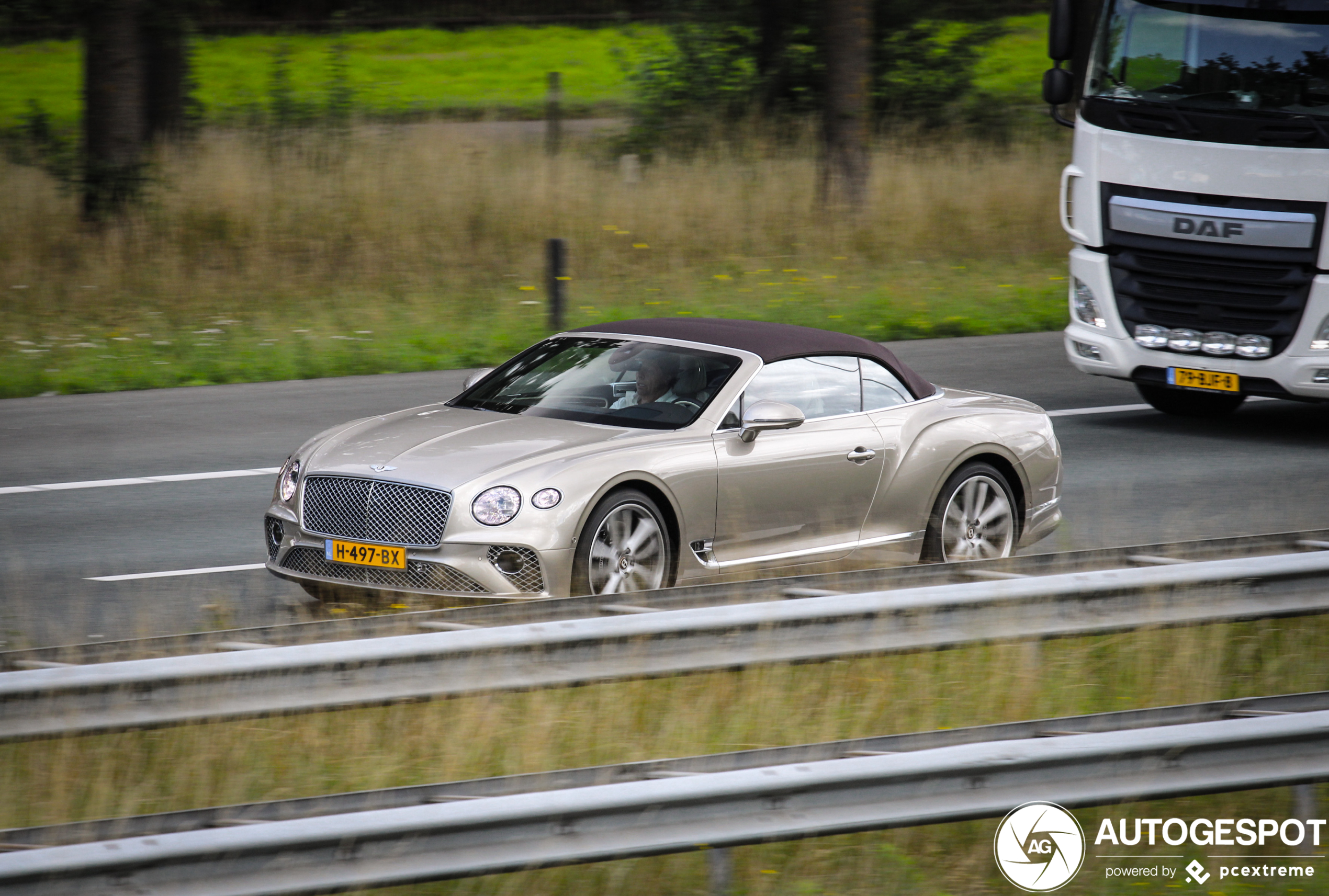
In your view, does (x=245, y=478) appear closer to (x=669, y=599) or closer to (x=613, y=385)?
(x=613, y=385)

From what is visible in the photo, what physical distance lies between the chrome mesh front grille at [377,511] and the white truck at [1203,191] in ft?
23.5

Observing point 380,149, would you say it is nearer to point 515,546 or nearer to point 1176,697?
point 515,546

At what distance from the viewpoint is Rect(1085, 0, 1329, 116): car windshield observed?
39.9ft

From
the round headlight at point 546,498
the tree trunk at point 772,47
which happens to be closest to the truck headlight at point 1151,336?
the round headlight at point 546,498

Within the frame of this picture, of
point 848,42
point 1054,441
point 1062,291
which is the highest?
point 848,42

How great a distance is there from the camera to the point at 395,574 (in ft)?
24.1

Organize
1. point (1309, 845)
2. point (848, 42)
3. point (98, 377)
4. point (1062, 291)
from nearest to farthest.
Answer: point (1309, 845)
point (98, 377)
point (1062, 291)
point (848, 42)

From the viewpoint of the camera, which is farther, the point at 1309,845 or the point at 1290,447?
the point at 1290,447

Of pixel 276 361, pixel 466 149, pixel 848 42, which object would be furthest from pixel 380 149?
pixel 276 361

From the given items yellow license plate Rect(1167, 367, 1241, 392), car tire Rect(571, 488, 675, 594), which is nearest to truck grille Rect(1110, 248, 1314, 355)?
yellow license plate Rect(1167, 367, 1241, 392)

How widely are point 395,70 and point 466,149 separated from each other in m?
29.2

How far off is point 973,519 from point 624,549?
2.24 metres

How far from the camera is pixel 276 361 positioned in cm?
1540

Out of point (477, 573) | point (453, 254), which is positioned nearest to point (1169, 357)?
point (477, 573)
